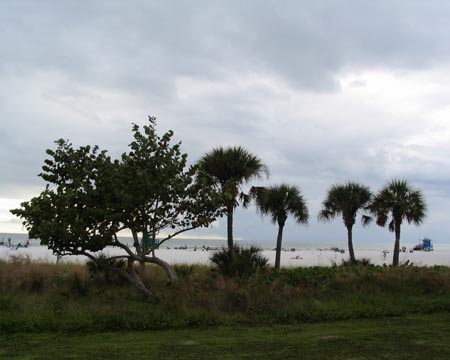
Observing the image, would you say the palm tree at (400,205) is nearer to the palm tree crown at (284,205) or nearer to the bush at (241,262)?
the palm tree crown at (284,205)

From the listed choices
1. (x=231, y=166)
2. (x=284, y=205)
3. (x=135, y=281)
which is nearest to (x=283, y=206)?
(x=284, y=205)

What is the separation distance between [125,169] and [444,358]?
8.64 metres

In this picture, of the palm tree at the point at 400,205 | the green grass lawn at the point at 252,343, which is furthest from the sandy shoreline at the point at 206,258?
the green grass lawn at the point at 252,343

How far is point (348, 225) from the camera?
108ft

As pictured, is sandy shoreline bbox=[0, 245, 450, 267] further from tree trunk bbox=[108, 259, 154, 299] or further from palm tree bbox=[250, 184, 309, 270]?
tree trunk bbox=[108, 259, 154, 299]

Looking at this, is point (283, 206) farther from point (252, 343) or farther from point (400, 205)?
point (252, 343)

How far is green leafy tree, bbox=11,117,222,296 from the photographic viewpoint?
1247 centimetres

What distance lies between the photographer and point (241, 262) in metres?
16.6

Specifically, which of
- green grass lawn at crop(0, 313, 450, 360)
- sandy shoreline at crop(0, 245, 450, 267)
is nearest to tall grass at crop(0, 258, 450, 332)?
green grass lawn at crop(0, 313, 450, 360)

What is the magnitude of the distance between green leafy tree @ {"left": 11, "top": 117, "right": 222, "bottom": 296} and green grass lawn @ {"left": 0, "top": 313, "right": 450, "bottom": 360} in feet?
12.2

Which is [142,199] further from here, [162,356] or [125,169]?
[162,356]

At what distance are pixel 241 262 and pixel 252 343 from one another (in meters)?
8.18

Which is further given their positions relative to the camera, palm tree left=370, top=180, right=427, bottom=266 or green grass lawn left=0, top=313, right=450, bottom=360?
palm tree left=370, top=180, right=427, bottom=266

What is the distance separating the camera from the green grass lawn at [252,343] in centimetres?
752
